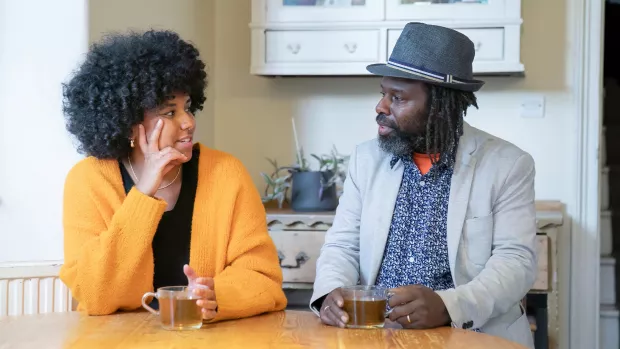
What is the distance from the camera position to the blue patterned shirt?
77.4 inches

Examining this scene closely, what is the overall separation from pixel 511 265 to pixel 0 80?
4.79 ft

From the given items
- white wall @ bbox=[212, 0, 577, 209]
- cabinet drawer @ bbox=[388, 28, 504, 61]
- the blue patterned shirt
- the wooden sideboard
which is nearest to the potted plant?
the wooden sideboard

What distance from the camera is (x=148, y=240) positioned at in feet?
5.69

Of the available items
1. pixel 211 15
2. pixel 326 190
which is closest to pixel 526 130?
pixel 326 190

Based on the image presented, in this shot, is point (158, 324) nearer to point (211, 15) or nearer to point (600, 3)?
point (211, 15)

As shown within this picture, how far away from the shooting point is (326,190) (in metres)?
3.11

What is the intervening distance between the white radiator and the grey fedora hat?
88 centimetres

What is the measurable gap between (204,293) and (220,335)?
0.38 feet

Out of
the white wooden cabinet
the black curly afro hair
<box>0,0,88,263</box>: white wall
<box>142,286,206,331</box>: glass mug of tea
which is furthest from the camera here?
the white wooden cabinet

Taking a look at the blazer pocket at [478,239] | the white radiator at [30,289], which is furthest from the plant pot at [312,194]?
the white radiator at [30,289]

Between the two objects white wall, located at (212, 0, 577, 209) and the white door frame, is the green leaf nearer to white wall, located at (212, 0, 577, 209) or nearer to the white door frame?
white wall, located at (212, 0, 577, 209)

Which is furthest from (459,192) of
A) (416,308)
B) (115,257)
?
(115,257)

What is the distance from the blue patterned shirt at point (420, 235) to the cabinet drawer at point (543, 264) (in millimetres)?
994

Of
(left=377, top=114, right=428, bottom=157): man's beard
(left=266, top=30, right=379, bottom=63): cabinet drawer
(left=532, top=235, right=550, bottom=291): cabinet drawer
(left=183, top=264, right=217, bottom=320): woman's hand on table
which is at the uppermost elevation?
(left=266, top=30, right=379, bottom=63): cabinet drawer
